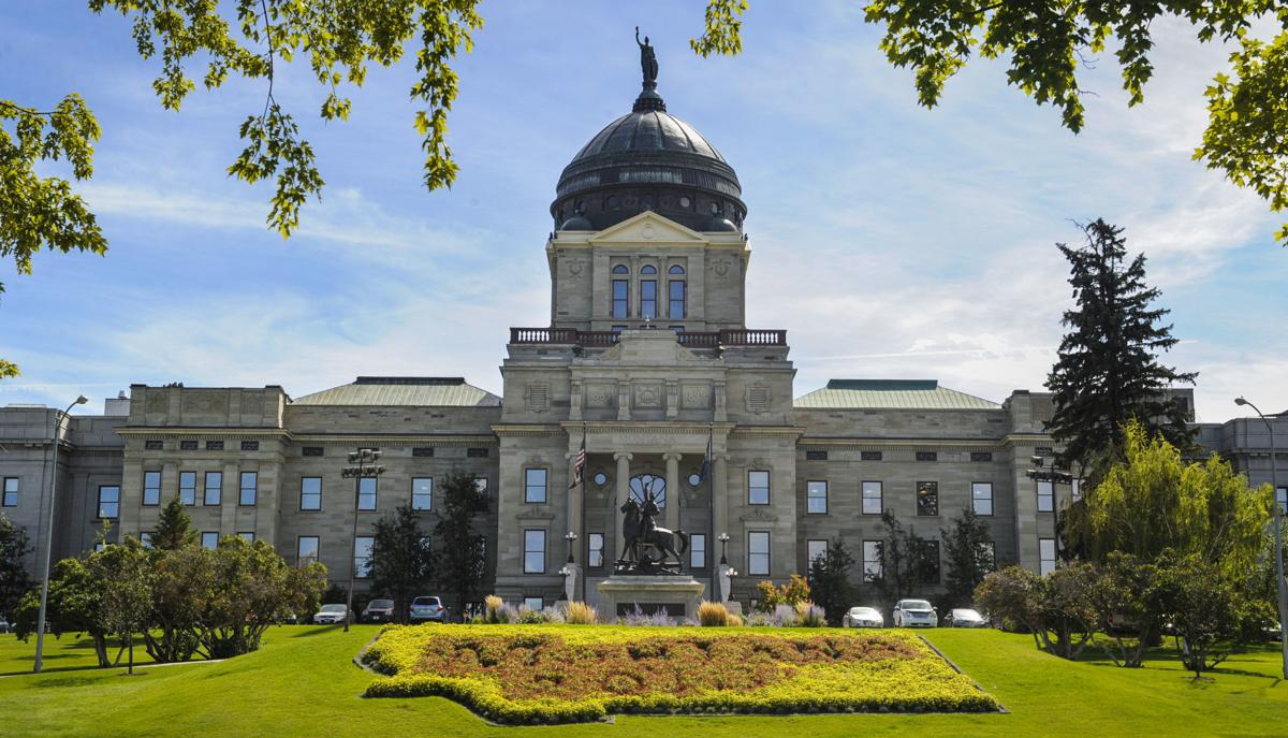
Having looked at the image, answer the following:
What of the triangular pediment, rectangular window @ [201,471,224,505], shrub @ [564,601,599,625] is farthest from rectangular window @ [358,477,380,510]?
shrub @ [564,601,599,625]

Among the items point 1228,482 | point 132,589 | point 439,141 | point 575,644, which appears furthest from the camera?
point 1228,482

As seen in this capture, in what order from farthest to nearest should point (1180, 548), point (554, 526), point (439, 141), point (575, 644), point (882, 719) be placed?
point (554, 526) < point (1180, 548) < point (575, 644) < point (882, 719) < point (439, 141)

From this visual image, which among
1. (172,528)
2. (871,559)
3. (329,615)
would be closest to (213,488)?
(172,528)

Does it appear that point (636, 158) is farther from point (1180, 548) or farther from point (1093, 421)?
point (1180, 548)

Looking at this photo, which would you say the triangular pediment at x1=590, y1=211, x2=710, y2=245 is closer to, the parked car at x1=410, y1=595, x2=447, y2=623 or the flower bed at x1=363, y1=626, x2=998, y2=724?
the parked car at x1=410, y1=595, x2=447, y2=623

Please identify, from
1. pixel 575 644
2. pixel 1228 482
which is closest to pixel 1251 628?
pixel 1228 482

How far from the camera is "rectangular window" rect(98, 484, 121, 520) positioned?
7888 cm

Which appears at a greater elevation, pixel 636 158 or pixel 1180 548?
pixel 636 158

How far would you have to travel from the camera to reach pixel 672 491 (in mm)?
71188

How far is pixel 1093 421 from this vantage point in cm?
5444

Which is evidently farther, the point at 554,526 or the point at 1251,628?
the point at 554,526

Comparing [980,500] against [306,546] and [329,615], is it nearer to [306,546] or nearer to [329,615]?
[329,615]

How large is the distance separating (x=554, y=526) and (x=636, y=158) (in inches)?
1003

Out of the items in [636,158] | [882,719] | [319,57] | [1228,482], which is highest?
[636,158]
